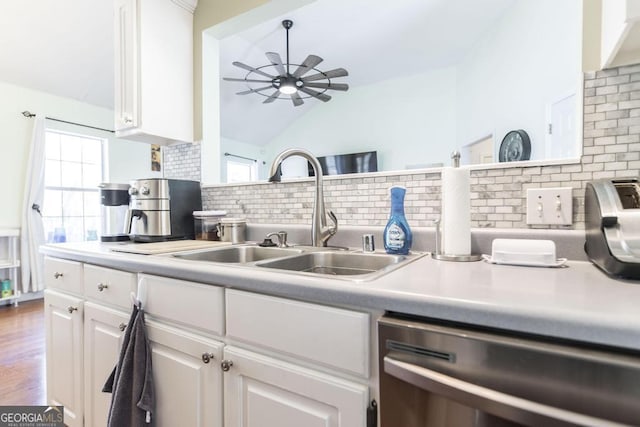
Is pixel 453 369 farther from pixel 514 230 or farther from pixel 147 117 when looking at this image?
pixel 147 117

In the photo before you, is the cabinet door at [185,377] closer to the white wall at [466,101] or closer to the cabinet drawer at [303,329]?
the cabinet drawer at [303,329]

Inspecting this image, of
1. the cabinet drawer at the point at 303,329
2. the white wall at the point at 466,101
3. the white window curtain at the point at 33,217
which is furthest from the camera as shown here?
the white window curtain at the point at 33,217

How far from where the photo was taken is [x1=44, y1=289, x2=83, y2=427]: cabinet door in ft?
4.25

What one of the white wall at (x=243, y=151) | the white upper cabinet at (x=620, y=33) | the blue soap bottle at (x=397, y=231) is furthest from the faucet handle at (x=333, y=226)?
the white wall at (x=243, y=151)

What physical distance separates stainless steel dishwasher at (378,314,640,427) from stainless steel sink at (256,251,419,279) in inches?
19.2

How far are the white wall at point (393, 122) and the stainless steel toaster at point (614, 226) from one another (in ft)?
13.2

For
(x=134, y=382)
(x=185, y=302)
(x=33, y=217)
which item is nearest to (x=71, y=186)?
(x=33, y=217)

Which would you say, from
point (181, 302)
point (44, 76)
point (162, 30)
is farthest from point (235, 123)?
point (181, 302)

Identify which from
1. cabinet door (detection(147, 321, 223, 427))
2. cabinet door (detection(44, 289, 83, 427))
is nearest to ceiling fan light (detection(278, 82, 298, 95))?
cabinet door (detection(44, 289, 83, 427))

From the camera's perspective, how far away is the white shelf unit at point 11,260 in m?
3.41

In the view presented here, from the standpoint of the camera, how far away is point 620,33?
76 centimetres

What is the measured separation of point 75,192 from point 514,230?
494 cm

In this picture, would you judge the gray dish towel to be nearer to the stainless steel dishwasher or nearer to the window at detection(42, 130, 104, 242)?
the stainless steel dishwasher

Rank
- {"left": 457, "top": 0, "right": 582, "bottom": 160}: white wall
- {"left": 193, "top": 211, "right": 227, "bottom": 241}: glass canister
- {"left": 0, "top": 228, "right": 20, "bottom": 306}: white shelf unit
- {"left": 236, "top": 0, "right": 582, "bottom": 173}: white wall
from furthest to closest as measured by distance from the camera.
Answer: {"left": 0, "top": 228, "right": 20, "bottom": 306}: white shelf unit
{"left": 236, "top": 0, "right": 582, "bottom": 173}: white wall
{"left": 457, "top": 0, "right": 582, "bottom": 160}: white wall
{"left": 193, "top": 211, "right": 227, "bottom": 241}: glass canister
